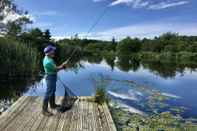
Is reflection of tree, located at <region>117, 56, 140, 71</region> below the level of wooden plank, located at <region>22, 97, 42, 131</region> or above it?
below

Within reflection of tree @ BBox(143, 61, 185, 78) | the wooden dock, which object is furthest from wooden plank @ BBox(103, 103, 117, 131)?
reflection of tree @ BBox(143, 61, 185, 78)

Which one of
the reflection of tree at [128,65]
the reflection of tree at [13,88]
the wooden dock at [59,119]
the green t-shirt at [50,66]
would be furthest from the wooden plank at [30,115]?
the reflection of tree at [128,65]

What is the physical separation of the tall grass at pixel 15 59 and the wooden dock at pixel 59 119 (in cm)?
1084

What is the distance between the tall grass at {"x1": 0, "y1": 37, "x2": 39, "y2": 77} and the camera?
1803 cm

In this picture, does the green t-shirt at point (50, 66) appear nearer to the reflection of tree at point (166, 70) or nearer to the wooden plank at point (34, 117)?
the wooden plank at point (34, 117)

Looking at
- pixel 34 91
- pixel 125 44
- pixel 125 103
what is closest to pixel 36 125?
pixel 125 103

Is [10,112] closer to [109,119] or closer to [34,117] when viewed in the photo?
[34,117]

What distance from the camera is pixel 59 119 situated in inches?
247

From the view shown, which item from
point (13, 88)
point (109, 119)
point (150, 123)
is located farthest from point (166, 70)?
point (109, 119)

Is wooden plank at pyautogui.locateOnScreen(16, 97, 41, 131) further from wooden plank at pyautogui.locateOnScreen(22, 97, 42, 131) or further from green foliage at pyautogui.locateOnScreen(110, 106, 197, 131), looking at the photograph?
green foliage at pyautogui.locateOnScreen(110, 106, 197, 131)

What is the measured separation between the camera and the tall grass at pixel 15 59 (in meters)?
18.0

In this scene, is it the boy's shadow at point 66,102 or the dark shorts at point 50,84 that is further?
the boy's shadow at point 66,102

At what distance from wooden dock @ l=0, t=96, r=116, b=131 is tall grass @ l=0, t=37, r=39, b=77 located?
10.8 metres

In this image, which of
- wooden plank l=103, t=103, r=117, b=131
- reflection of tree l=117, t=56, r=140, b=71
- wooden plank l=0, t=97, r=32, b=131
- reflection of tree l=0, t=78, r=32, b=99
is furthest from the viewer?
reflection of tree l=117, t=56, r=140, b=71
